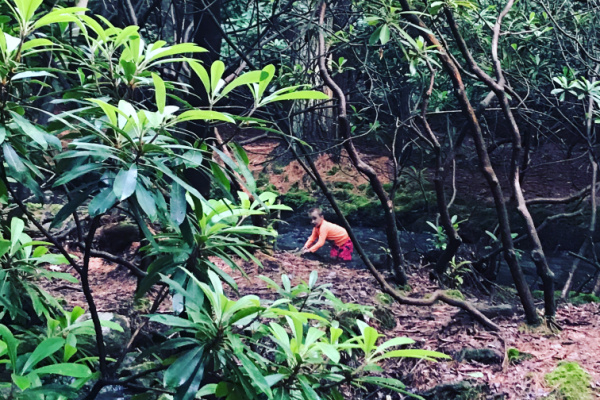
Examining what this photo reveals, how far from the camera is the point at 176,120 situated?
65.7 inches

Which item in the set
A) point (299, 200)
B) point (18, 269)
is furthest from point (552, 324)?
point (299, 200)

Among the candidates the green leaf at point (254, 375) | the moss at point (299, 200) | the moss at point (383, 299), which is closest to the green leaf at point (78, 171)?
the green leaf at point (254, 375)

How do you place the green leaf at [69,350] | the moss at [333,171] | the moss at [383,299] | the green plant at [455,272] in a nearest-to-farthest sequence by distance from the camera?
the green leaf at [69,350], the moss at [383,299], the green plant at [455,272], the moss at [333,171]

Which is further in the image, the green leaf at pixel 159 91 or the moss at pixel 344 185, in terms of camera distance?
the moss at pixel 344 185

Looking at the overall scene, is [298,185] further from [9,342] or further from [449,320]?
[9,342]

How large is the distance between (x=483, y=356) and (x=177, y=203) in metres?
3.14

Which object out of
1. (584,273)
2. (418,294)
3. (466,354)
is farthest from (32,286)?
(584,273)

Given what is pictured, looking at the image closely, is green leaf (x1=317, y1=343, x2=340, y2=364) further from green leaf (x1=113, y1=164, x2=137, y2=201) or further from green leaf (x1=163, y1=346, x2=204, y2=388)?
green leaf (x1=113, y1=164, x2=137, y2=201)

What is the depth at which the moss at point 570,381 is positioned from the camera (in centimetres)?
369

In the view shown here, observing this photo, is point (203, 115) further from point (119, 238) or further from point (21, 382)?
point (119, 238)

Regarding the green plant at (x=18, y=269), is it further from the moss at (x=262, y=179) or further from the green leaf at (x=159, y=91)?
the moss at (x=262, y=179)

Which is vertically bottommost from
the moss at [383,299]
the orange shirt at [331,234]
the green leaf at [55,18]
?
the orange shirt at [331,234]

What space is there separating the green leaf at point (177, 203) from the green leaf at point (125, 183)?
140mm

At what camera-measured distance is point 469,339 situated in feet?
14.6
